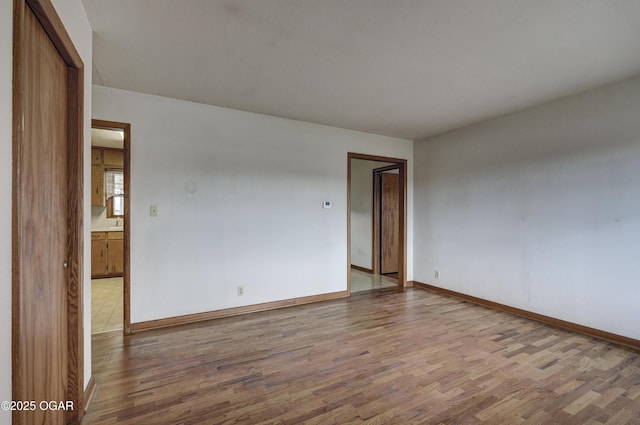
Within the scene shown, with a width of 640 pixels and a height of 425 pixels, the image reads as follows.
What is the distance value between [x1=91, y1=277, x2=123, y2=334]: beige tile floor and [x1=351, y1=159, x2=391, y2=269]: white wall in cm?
428

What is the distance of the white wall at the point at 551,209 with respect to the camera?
270 centimetres

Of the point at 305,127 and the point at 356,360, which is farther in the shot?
the point at 305,127

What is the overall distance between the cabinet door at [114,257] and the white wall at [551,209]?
5717 millimetres

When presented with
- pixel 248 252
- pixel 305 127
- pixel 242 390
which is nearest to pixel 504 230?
pixel 305 127

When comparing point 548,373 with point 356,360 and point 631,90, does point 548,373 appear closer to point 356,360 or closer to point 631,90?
point 356,360

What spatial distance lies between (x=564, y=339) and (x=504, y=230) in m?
Result: 1.31

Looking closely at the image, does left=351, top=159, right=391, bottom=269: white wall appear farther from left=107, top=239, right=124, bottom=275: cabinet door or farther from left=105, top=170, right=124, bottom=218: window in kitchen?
left=105, top=170, right=124, bottom=218: window in kitchen

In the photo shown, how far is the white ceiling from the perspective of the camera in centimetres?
179

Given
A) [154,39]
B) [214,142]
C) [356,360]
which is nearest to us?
[154,39]

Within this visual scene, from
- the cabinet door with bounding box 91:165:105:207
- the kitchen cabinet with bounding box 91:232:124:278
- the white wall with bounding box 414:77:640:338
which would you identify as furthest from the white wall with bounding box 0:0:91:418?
the cabinet door with bounding box 91:165:105:207

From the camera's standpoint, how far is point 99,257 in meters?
5.39

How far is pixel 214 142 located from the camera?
3.36 metres

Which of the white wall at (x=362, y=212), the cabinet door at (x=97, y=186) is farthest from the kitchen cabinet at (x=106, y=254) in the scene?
the white wall at (x=362, y=212)

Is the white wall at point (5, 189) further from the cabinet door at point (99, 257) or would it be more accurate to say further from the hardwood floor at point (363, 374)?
the cabinet door at point (99, 257)
